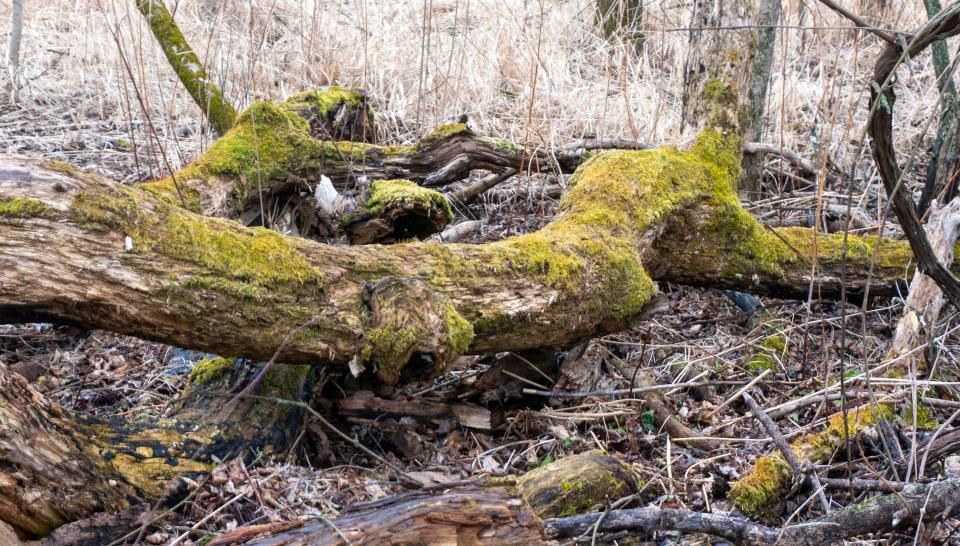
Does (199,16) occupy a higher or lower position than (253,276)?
higher

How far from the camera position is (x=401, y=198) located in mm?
3711

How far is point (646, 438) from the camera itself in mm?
3166

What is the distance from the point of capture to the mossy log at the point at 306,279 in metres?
2.33

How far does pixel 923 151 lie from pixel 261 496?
224 inches

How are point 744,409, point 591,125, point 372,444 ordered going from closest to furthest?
point 372,444
point 744,409
point 591,125

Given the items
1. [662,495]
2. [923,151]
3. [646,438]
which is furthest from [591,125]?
[662,495]

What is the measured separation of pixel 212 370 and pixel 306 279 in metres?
0.67

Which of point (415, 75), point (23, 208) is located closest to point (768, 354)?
point (23, 208)

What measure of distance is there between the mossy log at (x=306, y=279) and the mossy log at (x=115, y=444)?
11.8 inches

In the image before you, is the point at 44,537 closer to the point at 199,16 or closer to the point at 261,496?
the point at 261,496

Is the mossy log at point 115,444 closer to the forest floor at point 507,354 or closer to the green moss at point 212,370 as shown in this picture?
the green moss at point 212,370

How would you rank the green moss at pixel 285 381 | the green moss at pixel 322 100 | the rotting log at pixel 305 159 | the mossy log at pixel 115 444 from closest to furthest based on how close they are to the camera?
1. the mossy log at pixel 115 444
2. the green moss at pixel 285 381
3. the rotting log at pixel 305 159
4. the green moss at pixel 322 100

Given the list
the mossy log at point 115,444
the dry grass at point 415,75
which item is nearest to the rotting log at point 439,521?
the mossy log at point 115,444

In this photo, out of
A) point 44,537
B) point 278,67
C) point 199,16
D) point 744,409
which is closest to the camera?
point 44,537
